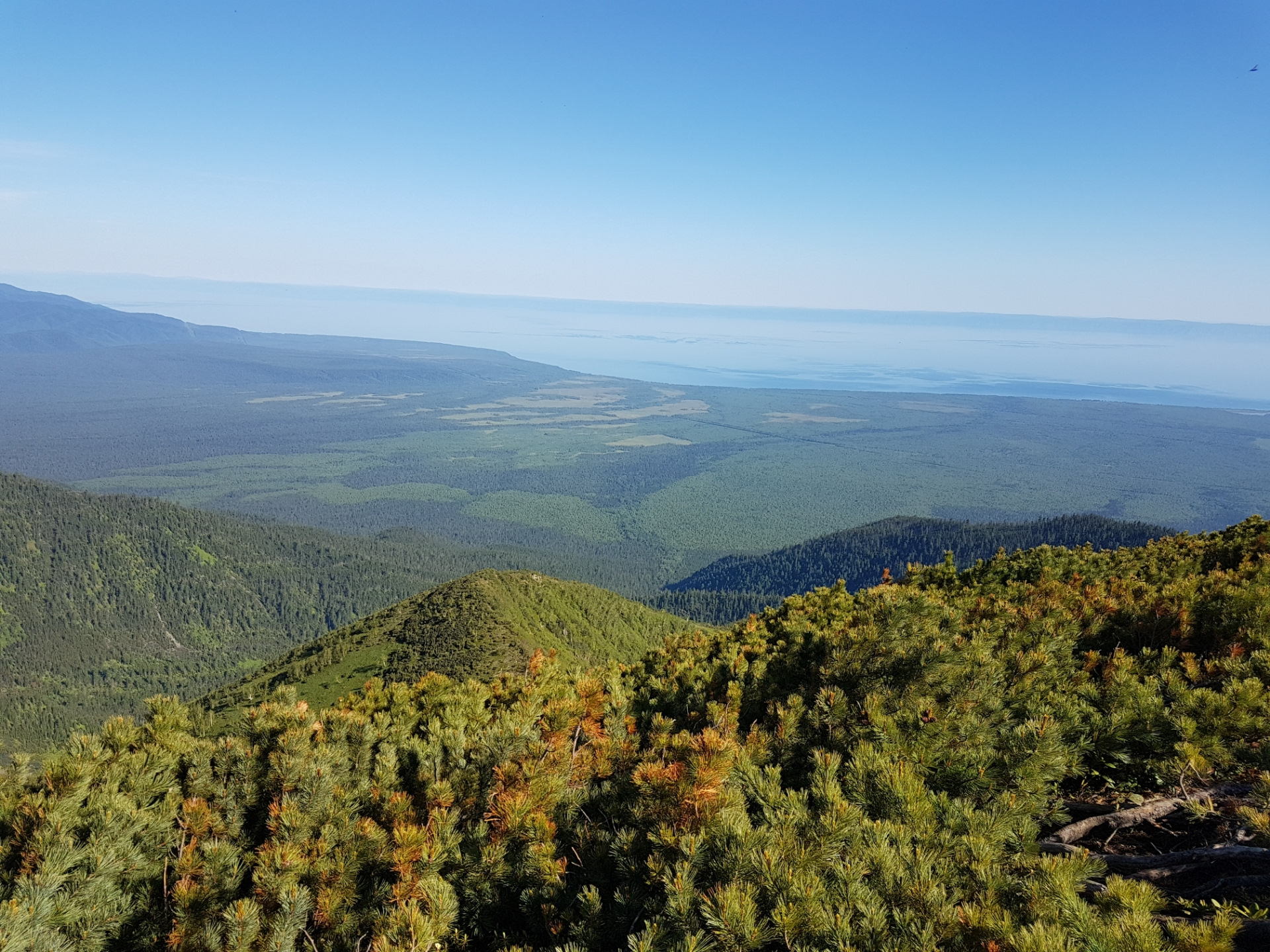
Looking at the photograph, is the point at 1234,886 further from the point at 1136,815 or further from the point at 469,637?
the point at 469,637

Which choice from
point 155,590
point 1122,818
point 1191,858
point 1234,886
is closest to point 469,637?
point 1122,818

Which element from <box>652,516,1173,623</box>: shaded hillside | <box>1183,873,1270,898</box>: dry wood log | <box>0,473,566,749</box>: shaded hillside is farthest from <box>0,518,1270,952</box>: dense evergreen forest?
<box>0,473,566,749</box>: shaded hillside

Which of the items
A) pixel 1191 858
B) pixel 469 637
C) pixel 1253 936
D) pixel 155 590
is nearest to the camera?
pixel 1253 936

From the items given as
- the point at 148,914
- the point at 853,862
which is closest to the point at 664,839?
the point at 853,862

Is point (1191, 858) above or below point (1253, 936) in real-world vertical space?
below

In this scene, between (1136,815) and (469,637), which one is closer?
(1136,815)

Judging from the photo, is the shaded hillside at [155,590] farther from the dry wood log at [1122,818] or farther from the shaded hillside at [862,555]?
the dry wood log at [1122,818]

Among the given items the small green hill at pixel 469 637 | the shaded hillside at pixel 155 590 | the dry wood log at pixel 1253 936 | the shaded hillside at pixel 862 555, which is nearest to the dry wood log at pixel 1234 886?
the dry wood log at pixel 1253 936
